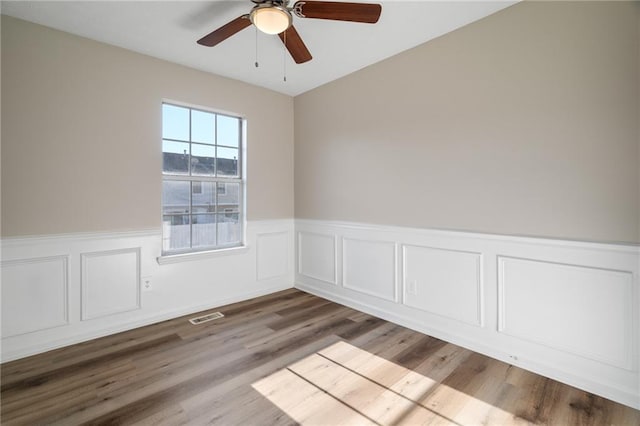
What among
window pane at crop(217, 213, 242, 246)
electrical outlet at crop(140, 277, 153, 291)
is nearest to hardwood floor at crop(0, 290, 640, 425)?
electrical outlet at crop(140, 277, 153, 291)

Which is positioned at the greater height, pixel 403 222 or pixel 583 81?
pixel 583 81

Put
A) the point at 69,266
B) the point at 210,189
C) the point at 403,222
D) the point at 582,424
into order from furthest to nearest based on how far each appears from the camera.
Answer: the point at 210,189 < the point at 403,222 < the point at 69,266 < the point at 582,424

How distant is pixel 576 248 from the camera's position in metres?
2.04

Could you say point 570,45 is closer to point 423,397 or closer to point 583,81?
point 583,81

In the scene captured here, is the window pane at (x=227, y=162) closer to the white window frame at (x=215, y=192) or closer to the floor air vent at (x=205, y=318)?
the white window frame at (x=215, y=192)

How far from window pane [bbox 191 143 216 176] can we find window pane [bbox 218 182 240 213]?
0.73 ft

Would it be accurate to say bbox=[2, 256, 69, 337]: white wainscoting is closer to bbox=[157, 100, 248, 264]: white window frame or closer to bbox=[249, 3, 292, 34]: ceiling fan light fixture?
bbox=[157, 100, 248, 264]: white window frame

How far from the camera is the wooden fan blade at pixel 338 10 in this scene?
178 cm

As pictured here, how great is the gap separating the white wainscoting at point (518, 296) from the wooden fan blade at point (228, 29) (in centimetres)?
217

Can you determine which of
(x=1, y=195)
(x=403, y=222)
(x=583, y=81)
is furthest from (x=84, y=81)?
(x=583, y=81)

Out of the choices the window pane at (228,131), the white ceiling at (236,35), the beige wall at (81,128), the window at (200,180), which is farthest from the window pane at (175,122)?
the white ceiling at (236,35)

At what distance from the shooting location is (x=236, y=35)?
266 centimetres

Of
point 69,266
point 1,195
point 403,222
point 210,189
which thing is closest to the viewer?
point 1,195

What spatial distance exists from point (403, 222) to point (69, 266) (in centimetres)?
303
